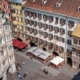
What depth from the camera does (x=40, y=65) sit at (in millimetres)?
93688

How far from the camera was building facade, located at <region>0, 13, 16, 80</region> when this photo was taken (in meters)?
79.4

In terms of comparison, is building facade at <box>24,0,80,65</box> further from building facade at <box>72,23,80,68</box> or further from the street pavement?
the street pavement

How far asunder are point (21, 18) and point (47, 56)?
20015 mm

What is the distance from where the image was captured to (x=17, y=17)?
342ft

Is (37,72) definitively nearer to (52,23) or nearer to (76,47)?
(76,47)

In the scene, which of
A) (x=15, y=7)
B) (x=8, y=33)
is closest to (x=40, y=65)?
(x=8, y=33)

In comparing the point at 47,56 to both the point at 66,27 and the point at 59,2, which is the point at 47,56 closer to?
the point at 66,27

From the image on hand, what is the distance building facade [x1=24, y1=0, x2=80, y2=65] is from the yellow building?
8.11ft

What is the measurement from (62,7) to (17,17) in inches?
917

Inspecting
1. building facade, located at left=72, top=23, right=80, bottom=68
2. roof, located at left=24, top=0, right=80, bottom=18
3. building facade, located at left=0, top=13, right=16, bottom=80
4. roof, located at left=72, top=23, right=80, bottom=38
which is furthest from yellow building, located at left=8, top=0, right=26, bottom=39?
building facade, located at left=72, top=23, right=80, bottom=68

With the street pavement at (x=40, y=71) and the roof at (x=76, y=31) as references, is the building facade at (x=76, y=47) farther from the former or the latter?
the street pavement at (x=40, y=71)

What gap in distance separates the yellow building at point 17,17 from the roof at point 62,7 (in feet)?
19.1

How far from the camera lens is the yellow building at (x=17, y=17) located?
101m

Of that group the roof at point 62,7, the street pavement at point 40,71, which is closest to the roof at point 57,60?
the street pavement at point 40,71
